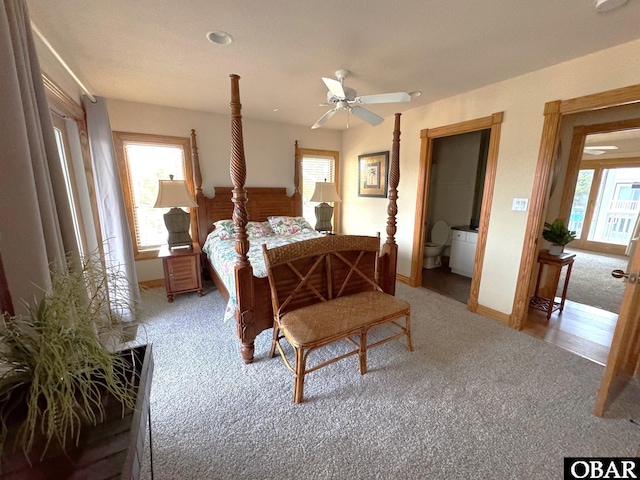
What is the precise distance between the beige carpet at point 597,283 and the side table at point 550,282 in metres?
0.53

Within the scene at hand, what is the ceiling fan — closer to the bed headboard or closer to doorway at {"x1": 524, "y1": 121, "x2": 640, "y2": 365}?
the bed headboard

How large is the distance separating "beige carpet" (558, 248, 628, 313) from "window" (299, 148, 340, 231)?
3934mm

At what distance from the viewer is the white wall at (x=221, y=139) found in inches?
129

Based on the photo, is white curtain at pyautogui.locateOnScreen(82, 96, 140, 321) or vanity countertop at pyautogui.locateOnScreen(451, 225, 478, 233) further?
vanity countertop at pyautogui.locateOnScreen(451, 225, 478, 233)

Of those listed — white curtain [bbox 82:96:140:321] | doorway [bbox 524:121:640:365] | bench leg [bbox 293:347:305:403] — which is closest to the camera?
bench leg [bbox 293:347:305:403]

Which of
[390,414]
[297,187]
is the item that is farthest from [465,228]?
[390,414]

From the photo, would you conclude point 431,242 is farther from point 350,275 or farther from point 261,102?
point 261,102

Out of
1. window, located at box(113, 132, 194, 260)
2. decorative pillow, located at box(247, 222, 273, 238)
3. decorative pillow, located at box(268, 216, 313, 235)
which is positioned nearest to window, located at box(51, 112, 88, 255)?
window, located at box(113, 132, 194, 260)

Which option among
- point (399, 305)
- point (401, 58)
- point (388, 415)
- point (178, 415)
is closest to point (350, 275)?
point (399, 305)

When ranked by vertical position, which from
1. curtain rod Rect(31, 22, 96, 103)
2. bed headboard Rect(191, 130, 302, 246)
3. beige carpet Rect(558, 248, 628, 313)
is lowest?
beige carpet Rect(558, 248, 628, 313)

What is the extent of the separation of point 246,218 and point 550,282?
375 cm

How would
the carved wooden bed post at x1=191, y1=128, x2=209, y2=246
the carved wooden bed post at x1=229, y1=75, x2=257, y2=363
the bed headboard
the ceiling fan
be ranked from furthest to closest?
the bed headboard
the carved wooden bed post at x1=191, y1=128, x2=209, y2=246
the ceiling fan
the carved wooden bed post at x1=229, y1=75, x2=257, y2=363

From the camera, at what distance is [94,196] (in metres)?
2.62

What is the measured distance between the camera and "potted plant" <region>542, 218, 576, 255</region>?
2.74m
